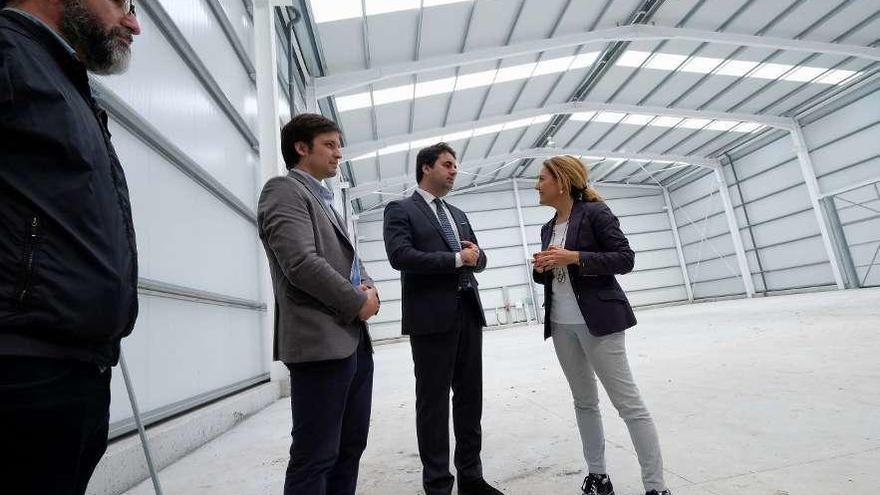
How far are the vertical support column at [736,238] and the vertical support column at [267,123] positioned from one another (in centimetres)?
1810

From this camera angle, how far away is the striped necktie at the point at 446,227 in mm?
2201

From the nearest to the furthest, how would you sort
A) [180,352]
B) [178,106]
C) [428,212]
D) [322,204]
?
1. [322,204]
2. [428,212]
3. [180,352]
4. [178,106]

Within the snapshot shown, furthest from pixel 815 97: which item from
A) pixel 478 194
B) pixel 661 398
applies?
pixel 661 398

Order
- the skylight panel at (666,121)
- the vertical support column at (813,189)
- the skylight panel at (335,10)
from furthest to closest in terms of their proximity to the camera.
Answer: the skylight panel at (666,121) → the vertical support column at (813,189) → the skylight panel at (335,10)

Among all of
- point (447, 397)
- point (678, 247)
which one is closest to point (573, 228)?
point (447, 397)

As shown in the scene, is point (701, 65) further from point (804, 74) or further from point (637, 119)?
point (804, 74)

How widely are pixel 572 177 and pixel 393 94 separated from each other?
8.97 m

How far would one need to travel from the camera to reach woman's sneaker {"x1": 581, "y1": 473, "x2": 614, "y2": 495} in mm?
1810

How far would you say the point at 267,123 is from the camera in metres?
5.21

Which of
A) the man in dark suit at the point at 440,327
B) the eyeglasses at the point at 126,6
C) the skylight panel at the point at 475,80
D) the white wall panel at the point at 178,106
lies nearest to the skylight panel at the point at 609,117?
the skylight panel at the point at 475,80

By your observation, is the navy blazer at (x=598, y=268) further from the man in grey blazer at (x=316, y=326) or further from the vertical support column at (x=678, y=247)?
the vertical support column at (x=678, y=247)

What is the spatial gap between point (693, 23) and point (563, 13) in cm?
336

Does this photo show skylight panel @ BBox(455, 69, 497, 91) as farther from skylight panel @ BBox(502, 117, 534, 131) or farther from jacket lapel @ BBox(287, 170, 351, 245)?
jacket lapel @ BBox(287, 170, 351, 245)

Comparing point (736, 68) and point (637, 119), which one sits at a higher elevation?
point (637, 119)
